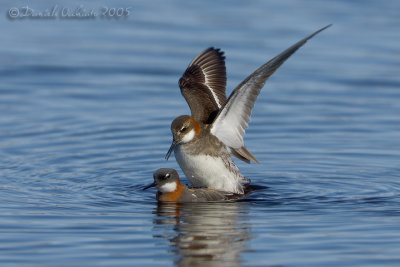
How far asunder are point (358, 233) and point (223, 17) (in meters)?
16.6

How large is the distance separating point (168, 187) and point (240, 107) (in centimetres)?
167

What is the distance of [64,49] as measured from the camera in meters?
25.0

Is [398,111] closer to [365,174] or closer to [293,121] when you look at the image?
[293,121]

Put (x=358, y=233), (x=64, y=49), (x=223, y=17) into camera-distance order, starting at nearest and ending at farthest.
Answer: (x=358, y=233) < (x=64, y=49) < (x=223, y=17)

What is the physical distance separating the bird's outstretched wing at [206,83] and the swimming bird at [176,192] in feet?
5.15

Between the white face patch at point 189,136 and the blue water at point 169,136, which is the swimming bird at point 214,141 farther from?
the blue water at point 169,136

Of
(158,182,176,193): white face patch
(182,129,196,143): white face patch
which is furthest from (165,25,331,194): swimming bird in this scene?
(158,182,176,193): white face patch

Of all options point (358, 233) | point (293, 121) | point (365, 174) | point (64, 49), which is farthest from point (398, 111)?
point (64, 49)

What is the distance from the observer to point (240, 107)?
1404 centimetres

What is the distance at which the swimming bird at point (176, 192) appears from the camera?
14.2 metres

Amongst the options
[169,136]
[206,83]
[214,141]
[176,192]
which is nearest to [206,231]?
[176,192]

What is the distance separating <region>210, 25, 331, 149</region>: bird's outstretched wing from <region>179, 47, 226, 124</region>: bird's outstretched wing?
2.93 ft

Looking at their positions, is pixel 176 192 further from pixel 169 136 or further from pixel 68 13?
pixel 68 13

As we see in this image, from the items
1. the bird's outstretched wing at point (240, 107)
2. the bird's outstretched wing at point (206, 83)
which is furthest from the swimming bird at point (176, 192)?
the bird's outstretched wing at point (206, 83)
